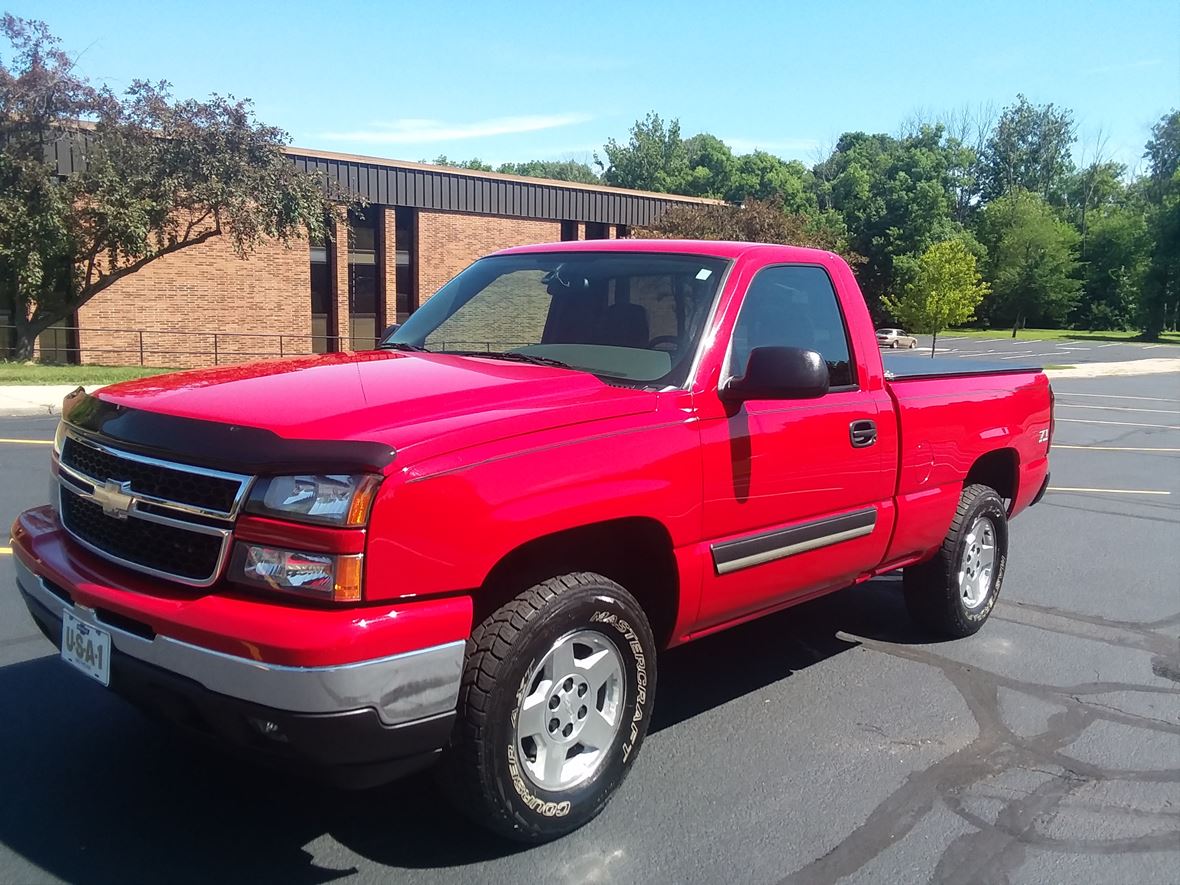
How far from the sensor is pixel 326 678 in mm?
2520

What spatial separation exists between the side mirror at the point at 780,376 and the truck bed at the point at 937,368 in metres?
1.26

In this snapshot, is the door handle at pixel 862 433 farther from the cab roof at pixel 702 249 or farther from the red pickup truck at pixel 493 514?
the cab roof at pixel 702 249

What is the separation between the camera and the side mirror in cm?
352

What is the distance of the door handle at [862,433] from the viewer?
167 inches

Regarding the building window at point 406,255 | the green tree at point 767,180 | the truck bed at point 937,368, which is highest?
the green tree at point 767,180

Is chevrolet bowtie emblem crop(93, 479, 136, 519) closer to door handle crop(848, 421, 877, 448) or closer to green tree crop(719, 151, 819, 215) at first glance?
door handle crop(848, 421, 877, 448)

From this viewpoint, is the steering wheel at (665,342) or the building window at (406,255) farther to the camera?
the building window at (406,255)

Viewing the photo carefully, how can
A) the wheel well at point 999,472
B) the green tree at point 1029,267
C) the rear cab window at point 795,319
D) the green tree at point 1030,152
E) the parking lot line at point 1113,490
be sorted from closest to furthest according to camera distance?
the rear cab window at point 795,319
the wheel well at point 999,472
the parking lot line at point 1113,490
the green tree at point 1029,267
the green tree at point 1030,152

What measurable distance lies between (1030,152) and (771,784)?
10661cm

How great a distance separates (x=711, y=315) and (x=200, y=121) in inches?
887

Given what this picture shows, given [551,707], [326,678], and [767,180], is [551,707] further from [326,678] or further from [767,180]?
[767,180]

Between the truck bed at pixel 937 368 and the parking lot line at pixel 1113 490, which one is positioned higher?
the truck bed at pixel 937 368

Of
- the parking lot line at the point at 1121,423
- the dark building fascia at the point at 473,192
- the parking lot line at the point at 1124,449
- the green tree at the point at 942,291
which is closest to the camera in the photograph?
the parking lot line at the point at 1124,449

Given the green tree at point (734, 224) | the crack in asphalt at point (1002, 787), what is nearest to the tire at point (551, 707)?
the crack in asphalt at point (1002, 787)
